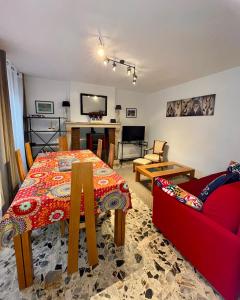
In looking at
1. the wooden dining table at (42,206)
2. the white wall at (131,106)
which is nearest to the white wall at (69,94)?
the white wall at (131,106)

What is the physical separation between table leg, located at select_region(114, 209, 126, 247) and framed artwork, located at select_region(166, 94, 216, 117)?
305cm

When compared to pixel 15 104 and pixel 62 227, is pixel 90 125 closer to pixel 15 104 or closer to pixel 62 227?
pixel 15 104

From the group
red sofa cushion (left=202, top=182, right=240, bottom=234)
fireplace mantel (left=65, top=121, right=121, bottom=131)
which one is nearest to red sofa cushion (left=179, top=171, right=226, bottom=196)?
red sofa cushion (left=202, top=182, right=240, bottom=234)

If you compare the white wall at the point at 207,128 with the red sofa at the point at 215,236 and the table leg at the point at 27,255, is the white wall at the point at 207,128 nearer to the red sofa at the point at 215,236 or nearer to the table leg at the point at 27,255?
the red sofa at the point at 215,236

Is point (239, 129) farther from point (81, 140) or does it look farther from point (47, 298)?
point (81, 140)

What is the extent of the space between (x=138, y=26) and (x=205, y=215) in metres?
2.06

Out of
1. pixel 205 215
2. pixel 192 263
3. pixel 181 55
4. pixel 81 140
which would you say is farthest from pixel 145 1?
pixel 81 140

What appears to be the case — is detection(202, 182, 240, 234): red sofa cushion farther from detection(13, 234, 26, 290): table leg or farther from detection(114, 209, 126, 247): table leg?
detection(13, 234, 26, 290): table leg

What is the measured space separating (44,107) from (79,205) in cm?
385

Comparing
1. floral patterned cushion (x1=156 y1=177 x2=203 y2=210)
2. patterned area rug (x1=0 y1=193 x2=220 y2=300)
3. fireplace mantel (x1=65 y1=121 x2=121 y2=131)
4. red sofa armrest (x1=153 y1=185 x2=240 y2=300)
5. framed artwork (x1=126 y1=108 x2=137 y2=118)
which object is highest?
framed artwork (x1=126 y1=108 x2=137 y2=118)

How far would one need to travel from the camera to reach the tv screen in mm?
5211

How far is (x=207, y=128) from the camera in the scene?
11.5 feet

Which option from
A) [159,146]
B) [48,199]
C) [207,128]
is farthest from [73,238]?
[159,146]

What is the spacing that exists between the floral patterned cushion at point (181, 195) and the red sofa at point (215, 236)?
0.04 metres
